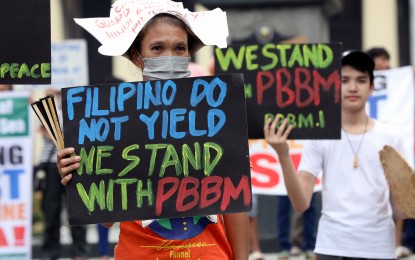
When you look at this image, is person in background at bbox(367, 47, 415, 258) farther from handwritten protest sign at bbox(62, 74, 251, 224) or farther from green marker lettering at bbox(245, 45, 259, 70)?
handwritten protest sign at bbox(62, 74, 251, 224)

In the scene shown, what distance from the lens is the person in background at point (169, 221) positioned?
448cm

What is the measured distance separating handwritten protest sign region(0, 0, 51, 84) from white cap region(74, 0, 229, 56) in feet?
1.63

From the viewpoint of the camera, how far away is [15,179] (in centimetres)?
1102

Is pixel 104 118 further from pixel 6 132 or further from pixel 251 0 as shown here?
pixel 251 0

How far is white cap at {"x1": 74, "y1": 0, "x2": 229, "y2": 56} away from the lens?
457cm

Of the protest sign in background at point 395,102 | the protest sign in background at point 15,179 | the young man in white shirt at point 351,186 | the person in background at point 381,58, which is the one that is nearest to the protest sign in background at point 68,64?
the protest sign in background at point 15,179

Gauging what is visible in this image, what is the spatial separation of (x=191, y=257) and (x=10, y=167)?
6.74 meters

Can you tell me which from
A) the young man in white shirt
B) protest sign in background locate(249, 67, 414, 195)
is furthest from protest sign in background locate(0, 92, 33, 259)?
the young man in white shirt

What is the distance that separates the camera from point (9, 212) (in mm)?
10992

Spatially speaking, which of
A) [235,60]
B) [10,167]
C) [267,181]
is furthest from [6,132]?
[235,60]

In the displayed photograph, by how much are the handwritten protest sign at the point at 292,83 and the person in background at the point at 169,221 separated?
5.55ft

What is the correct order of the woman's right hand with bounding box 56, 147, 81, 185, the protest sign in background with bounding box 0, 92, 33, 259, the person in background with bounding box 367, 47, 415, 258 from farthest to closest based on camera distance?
the person in background with bounding box 367, 47, 415, 258 → the protest sign in background with bounding box 0, 92, 33, 259 → the woman's right hand with bounding box 56, 147, 81, 185

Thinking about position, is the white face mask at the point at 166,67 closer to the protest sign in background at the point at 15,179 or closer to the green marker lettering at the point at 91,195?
the green marker lettering at the point at 91,195

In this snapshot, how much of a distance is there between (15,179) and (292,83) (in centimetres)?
485
